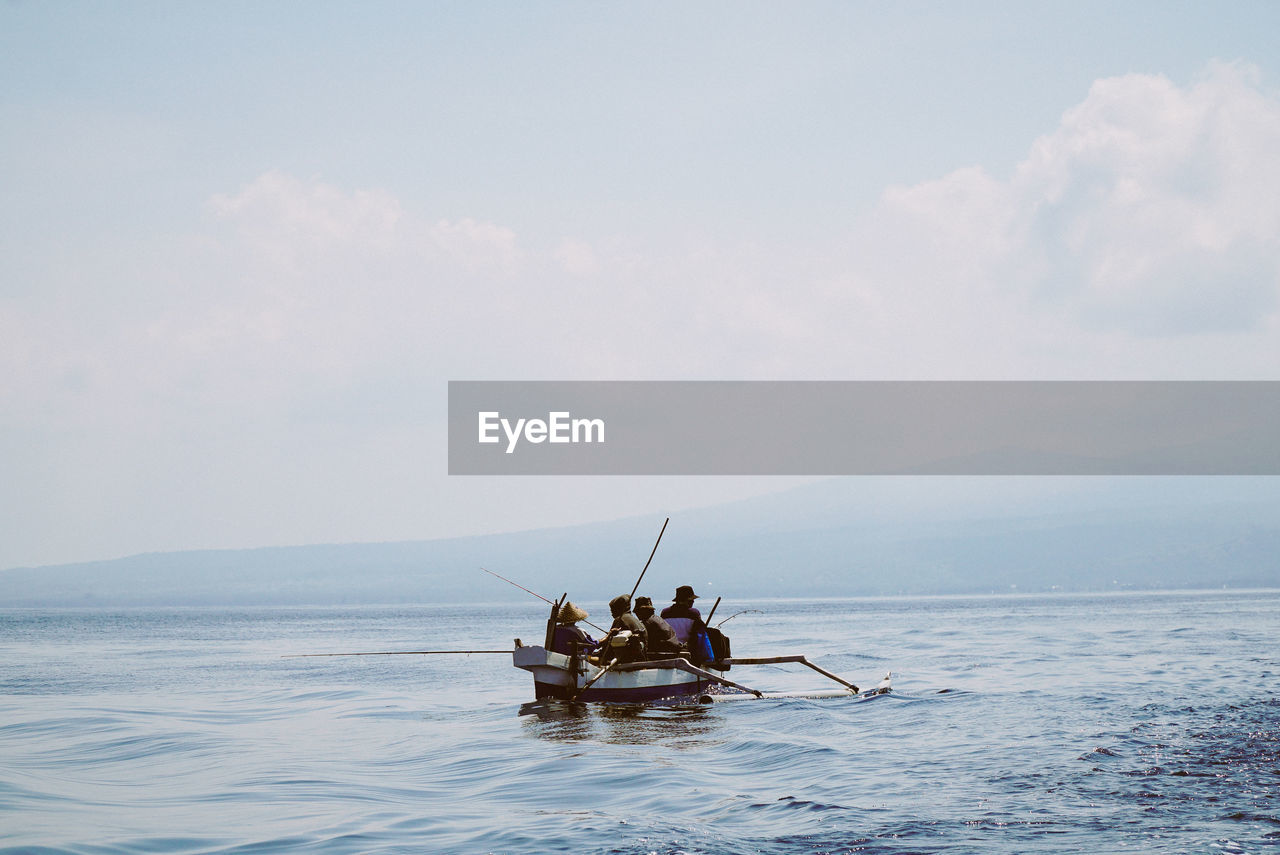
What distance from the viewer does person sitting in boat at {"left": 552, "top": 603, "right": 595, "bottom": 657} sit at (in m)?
26.3

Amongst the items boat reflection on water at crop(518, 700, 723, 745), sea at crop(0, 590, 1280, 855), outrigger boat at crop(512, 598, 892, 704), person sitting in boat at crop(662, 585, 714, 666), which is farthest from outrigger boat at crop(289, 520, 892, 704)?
sea at crop(0, 590, 1280, 855)

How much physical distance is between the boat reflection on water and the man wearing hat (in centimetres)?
170

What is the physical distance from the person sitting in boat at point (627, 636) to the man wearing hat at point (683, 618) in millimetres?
985

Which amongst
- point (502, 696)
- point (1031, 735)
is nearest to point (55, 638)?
point (502, 696)

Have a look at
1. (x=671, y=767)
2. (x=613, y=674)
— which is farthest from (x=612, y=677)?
(x=671, y=767)

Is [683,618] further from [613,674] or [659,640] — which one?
[613,674]

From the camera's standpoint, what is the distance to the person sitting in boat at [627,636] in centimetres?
2616

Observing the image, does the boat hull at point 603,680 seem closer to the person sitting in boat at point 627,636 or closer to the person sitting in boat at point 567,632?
the person sitting in boat at point 567,632

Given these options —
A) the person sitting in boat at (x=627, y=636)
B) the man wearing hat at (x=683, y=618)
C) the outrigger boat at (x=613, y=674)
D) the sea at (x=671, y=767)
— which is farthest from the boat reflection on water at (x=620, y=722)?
the man wearing hat at (x=683, y=618)

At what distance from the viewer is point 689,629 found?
2728 cm

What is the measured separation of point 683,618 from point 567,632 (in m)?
2.96

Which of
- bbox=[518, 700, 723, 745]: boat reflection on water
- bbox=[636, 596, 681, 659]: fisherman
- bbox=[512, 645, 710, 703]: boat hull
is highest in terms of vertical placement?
bbox=[636, 596, 681, 659]: fisherman

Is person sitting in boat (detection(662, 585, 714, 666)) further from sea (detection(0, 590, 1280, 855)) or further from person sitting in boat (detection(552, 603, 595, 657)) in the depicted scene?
person sitting in boat (detection(552, 603, 595, 657))

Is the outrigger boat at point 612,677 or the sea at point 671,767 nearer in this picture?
the sea at point 671,767
